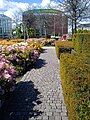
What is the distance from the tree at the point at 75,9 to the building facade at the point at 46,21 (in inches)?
690

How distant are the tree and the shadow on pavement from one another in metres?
38.1

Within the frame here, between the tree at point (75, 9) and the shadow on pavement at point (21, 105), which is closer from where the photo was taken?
the shadow on pavement at point (21, 105)

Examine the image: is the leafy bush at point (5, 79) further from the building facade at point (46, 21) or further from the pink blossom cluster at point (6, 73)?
the building facade at point (46, 21)

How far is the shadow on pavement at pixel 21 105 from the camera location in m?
6.55

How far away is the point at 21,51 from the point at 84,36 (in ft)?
12.1

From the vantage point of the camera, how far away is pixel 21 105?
7.32 m

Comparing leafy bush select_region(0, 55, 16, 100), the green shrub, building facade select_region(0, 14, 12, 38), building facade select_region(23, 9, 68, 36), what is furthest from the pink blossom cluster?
building facade select_region(0, 14, 12, 38)

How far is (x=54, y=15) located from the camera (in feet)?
259

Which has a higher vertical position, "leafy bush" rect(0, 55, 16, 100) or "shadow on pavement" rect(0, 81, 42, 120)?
"leafy bush" rect(0, 55, 16, 100)

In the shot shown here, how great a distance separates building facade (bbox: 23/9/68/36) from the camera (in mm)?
70206

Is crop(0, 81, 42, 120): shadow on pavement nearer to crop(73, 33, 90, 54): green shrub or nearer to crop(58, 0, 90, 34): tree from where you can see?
crop(73, 33, 90, 54): green shrub

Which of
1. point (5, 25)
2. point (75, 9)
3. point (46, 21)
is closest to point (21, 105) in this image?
point (75, 9)

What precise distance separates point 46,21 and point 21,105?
70789 mm

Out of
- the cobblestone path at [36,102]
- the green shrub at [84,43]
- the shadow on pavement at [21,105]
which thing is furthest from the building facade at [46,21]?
the shadow on pavement at [21,105]
